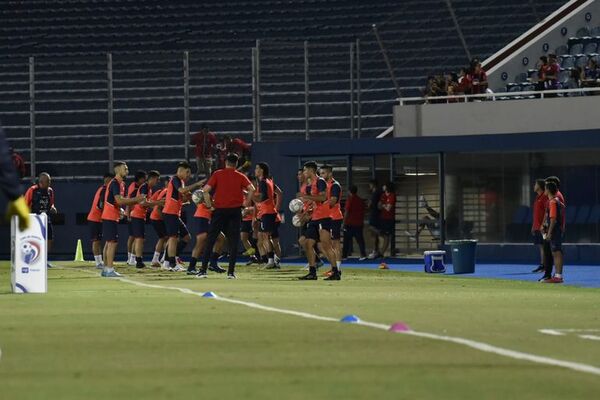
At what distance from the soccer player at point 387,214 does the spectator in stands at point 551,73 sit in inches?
185

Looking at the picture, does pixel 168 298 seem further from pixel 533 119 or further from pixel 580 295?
pixel 533 119

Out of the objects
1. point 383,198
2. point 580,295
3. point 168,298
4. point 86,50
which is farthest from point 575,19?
point 168,298

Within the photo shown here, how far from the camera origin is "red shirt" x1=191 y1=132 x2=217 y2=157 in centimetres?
4075

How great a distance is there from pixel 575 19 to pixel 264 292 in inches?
938

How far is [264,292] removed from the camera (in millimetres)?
20031

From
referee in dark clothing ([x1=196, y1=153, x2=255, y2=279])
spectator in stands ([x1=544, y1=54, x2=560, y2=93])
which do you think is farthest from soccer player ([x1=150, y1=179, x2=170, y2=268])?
spectator in stands ([x1=544, y1=54, x2=560, y2=93])

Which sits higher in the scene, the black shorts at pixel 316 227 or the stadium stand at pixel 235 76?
the stadium stand at pixel 235 76

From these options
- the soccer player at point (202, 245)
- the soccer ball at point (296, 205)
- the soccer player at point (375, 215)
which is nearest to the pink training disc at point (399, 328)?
the soccer player at point (202, 245)

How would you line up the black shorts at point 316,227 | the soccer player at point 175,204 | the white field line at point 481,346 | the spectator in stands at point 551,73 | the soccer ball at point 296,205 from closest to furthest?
the white field line at point 481,346 → the black shorts at point 316,227 → the soccer ball at point 296,205 → the soccer player at point 175,204 → the spectator in stands at point 551,73

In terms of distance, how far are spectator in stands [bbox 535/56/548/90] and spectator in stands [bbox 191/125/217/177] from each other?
861 centimetres

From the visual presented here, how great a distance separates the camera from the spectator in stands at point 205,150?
40750 mm

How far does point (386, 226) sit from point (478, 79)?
438cm

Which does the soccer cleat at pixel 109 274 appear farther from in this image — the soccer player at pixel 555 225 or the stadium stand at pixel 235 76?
the stadium stand at pixel 235 76

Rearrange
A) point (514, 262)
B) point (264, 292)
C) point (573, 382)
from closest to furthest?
point (573, 382), point (264, 292), point (514, 262)
